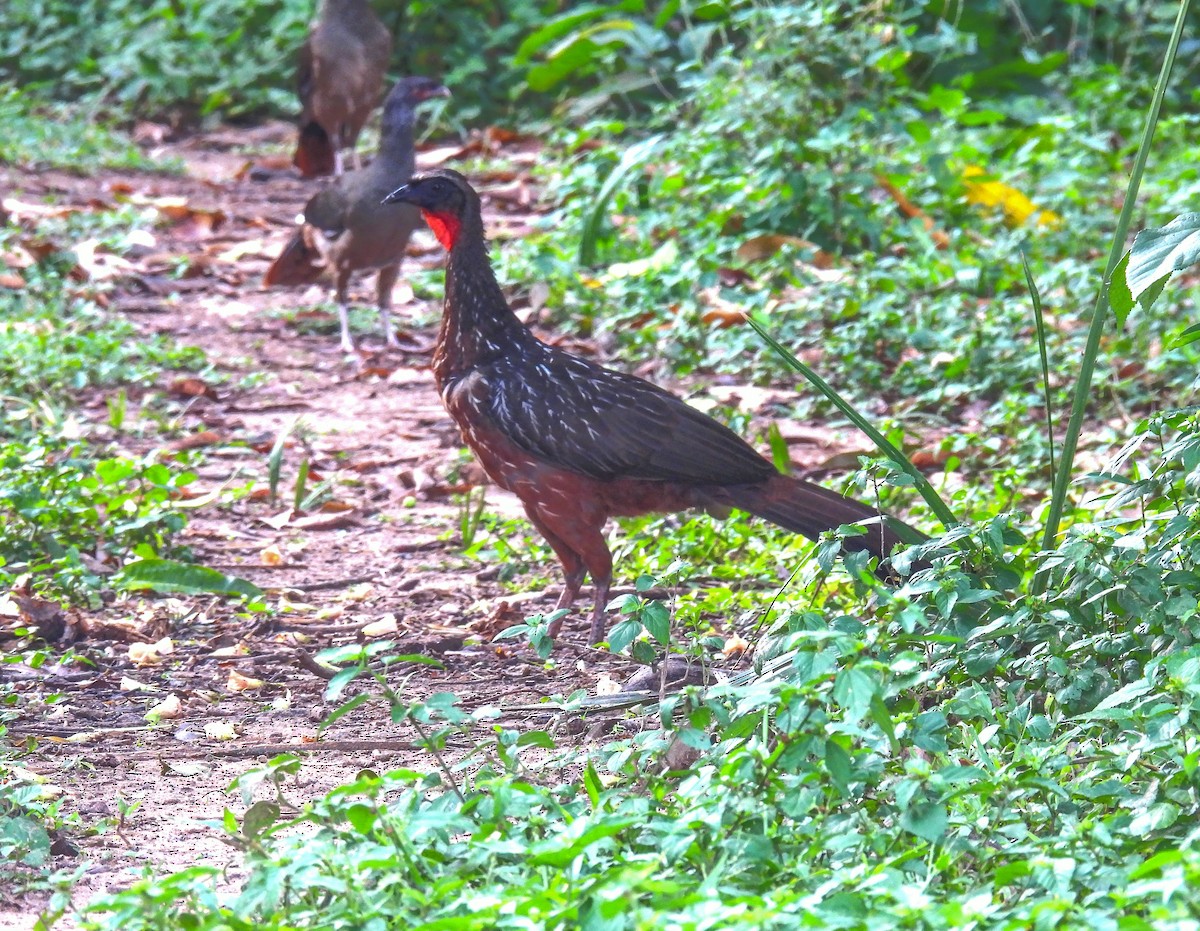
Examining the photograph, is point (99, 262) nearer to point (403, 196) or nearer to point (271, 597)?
point (403, 196)

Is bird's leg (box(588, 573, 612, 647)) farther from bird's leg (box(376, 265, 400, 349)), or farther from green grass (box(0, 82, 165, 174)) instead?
green grass (box(0, 82, 165, 174))

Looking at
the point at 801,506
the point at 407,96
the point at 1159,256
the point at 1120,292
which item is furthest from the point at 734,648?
the point at 407,96

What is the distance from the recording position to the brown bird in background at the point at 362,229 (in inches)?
311

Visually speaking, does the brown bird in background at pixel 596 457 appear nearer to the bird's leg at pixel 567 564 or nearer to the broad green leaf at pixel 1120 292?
the bird's leg at pixel 567 564

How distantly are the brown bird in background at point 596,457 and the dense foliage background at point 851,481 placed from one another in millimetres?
345

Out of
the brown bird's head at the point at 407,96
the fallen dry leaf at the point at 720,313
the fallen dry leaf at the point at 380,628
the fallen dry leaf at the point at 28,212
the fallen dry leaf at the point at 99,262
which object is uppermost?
the brown bird's head at the point at 407,96

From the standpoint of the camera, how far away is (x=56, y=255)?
8398 millimetres

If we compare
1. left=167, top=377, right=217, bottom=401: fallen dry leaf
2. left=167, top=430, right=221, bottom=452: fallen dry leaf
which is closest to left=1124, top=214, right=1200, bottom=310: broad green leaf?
left=167, top=430, right=221, bottom=452: fallen dry leaf

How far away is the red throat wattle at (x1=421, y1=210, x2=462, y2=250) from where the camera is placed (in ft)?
17.4

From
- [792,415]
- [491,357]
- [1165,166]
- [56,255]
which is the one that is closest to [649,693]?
[491,357]

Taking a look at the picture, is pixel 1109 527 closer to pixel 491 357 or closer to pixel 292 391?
pixel 491 357

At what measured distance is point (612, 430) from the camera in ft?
15.4

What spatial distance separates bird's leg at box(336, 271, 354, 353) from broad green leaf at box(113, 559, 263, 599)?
127 inches

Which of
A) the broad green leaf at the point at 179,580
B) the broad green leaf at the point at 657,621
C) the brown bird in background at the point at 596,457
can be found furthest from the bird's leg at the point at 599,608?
the broad green leaf at the point at 657,621
